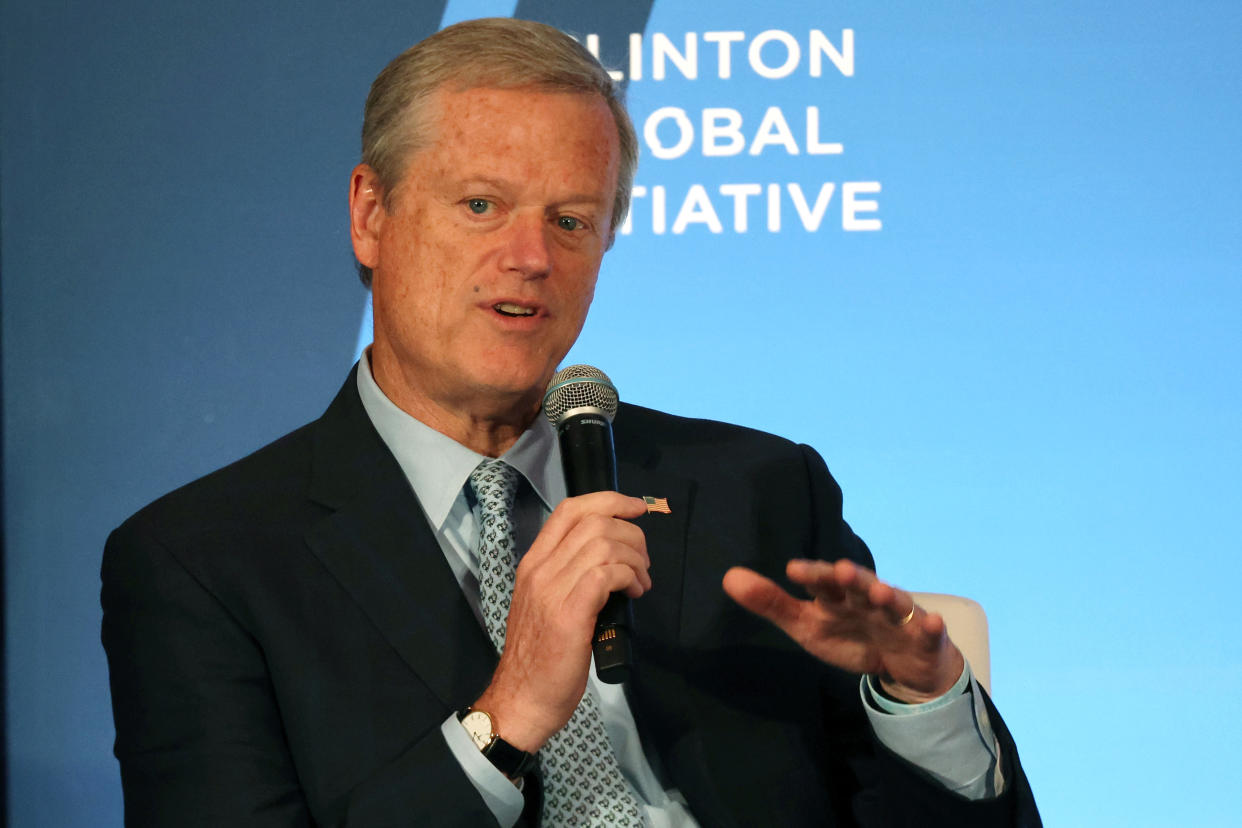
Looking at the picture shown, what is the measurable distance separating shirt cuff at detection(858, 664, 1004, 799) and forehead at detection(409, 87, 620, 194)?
2.58 feet

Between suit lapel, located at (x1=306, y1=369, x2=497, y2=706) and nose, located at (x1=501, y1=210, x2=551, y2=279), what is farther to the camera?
nose, located at (x1=501, y1=210, x2=551, y2=279)

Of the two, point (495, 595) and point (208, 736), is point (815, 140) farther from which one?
point (208, 736)

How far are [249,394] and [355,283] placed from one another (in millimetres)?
414

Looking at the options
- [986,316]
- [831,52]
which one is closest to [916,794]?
[986,316]

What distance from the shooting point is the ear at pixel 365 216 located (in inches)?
77.4

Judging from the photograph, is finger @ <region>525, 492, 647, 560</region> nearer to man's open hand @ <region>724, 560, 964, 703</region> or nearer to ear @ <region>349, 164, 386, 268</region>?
man's open hand @ <region>724, 560, 964, 703</region>

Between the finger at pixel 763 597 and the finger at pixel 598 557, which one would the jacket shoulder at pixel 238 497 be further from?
the finger at pixel 763 597

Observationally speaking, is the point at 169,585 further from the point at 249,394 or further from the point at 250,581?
the point at 249,394

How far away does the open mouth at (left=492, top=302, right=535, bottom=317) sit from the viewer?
1793mm

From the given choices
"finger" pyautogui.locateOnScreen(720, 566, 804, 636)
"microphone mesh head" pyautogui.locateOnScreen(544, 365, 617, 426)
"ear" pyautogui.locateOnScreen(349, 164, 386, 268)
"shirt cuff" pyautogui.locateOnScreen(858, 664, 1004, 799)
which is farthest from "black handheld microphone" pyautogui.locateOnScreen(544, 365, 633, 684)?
"ear" pyautogui.locateOnScreen(349, 164, 386, 268)

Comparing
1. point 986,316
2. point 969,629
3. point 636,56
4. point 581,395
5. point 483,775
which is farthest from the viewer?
point 636,56

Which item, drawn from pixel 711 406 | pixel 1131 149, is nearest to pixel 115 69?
pixel 711 406

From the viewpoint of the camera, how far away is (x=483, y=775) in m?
1.47

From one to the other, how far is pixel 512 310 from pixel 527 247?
9cm
